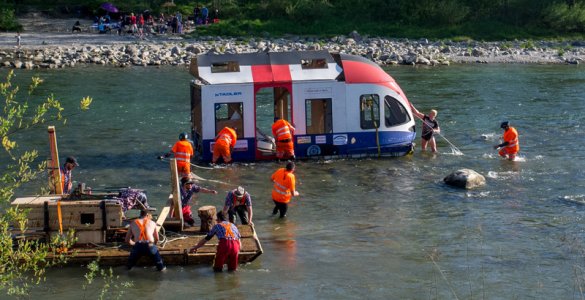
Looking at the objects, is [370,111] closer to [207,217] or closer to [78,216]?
[207,217]

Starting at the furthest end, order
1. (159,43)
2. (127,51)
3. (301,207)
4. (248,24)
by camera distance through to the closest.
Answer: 1. (248,24)
2. (159,43)
3. (127,51)
4. (301,207)

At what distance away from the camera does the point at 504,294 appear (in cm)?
1541

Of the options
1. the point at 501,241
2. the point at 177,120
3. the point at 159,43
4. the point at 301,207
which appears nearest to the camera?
the point at 501,241

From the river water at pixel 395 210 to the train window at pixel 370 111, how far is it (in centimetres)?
108

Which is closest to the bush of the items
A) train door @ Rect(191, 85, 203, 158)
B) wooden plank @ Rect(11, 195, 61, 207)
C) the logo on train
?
train door @ Rect(191, 85, 203, 158)

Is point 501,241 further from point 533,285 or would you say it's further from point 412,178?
point 412,178

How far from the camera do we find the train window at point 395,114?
2562cm

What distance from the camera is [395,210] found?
21.0 m

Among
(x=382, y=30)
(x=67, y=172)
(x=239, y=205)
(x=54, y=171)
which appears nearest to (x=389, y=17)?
(x=382, y=30)

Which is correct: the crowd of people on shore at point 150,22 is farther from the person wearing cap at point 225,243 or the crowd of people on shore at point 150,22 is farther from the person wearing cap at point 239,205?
the person wearing cap at point 225,243

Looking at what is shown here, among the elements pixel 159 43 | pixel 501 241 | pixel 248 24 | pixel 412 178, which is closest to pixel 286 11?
pixel 248 24

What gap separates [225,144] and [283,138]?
5.05 feet

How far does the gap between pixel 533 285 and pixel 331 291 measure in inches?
139

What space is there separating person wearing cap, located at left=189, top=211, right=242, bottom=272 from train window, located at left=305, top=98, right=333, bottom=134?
31.6 ft
